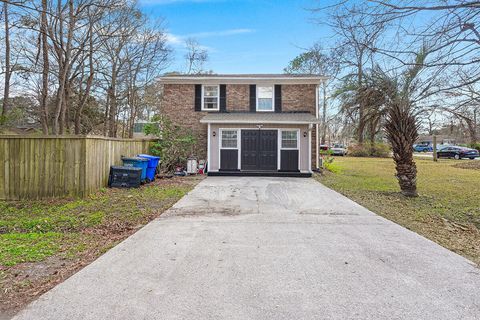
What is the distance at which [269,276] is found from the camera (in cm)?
325

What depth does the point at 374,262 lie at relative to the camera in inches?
146

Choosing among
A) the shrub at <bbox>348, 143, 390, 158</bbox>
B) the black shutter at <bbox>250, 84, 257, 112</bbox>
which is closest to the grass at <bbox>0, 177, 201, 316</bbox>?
the black shutter at <bbox>250, 84, 257, 112</bbox>

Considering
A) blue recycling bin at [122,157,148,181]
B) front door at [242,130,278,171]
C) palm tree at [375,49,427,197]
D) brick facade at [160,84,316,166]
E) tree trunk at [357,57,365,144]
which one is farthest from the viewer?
brick facade at [160,84,316,166]

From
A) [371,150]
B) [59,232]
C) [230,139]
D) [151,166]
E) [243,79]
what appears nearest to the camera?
[59,232]

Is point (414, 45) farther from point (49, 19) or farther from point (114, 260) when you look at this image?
point (49, 19)

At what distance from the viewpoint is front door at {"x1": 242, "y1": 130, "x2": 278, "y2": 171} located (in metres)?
Result: 13.9

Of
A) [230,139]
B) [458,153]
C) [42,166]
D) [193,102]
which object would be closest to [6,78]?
[193,102]

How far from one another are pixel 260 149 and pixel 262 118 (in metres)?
1.47

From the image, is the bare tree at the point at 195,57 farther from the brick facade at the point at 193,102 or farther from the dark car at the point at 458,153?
the dark car at the point at 458,153

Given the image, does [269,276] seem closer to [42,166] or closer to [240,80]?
[42,166]

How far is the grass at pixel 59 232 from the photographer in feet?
10.5

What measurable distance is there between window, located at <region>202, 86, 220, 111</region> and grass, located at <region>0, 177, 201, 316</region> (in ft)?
23.2

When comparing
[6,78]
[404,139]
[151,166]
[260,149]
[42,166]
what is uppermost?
[6,78]

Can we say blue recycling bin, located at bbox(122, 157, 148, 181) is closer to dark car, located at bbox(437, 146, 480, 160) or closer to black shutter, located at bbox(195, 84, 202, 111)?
black shutter, located at bbox(195, 84, 202, 111)
